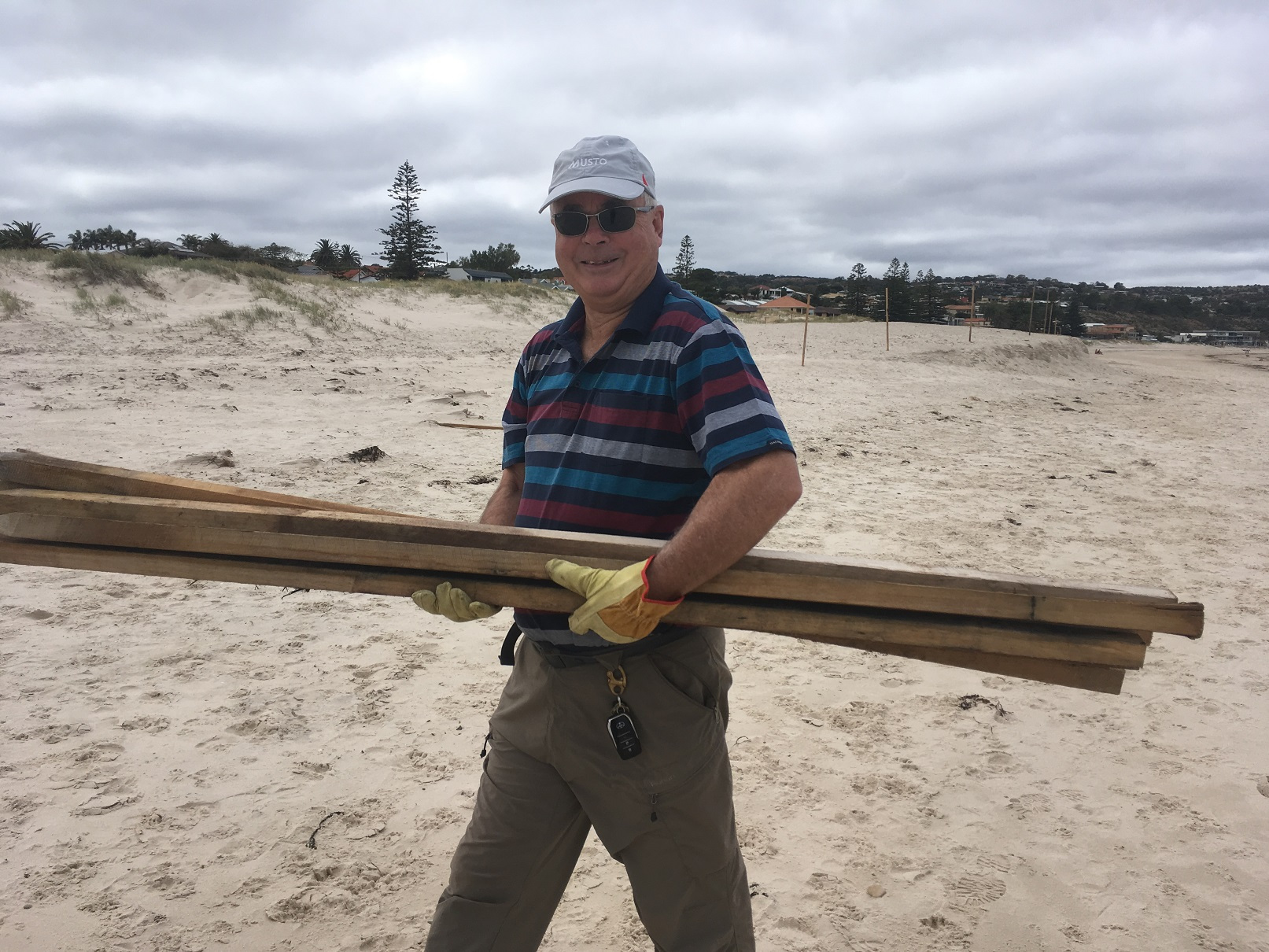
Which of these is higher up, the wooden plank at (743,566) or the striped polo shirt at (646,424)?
the striped polo shirt at (646,424)

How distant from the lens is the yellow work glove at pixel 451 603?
1628 millimetres

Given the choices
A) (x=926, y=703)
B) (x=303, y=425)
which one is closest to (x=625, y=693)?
(x=926, y=703)

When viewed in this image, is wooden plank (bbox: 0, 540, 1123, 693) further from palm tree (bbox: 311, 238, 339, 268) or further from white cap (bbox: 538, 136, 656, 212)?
palm tree (bbox: 311, 238, 339, 268)

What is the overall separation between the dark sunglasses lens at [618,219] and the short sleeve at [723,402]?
1.16 feet

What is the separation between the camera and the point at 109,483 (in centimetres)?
178

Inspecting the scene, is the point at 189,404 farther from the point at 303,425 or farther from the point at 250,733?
the point at 250,733

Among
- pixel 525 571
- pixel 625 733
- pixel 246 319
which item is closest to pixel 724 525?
pixel 525 571

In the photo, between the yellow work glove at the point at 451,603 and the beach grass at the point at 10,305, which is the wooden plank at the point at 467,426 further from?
the beach grass at the point at 10,305

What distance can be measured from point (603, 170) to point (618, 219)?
12 cm

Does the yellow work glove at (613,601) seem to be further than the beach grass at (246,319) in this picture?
No

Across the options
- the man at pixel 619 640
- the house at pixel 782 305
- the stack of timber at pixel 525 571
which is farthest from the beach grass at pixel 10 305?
the house at pixel 782 305

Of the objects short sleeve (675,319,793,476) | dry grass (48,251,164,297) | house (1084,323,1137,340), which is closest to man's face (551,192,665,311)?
short sleeve (675,319,793,476)

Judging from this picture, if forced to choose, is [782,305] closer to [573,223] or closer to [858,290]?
[858,290]

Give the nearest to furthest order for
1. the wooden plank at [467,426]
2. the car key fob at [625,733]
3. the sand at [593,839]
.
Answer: the car key fob at [625,733]
the sand at [593,839]
the wooden plank at [467,426]
